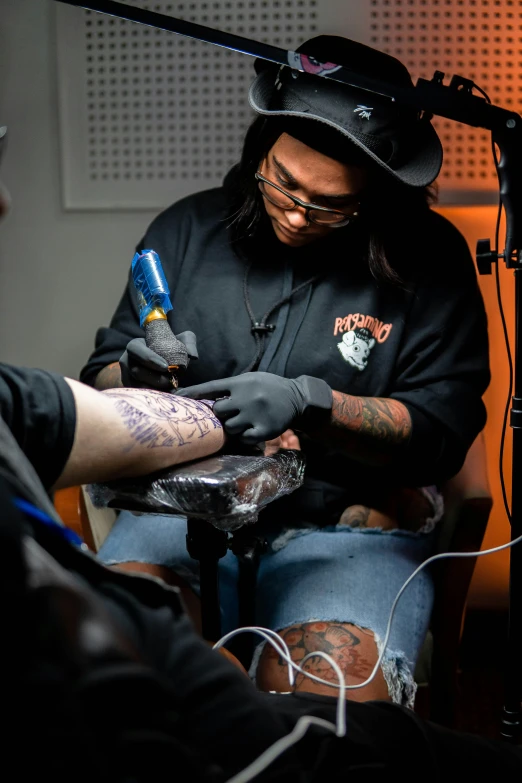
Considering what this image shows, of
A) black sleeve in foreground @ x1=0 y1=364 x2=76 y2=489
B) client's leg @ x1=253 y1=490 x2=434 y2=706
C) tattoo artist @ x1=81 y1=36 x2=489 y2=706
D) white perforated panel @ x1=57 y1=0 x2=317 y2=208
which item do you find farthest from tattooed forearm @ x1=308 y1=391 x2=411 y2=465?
white perforated panel @ x1=57 y1=0 x2=317 y2=208

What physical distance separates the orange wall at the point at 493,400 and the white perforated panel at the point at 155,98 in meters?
0.59

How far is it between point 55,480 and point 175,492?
0.47ft

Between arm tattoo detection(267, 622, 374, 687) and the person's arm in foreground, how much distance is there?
34cm

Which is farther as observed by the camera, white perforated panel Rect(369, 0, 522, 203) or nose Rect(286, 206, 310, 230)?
white perforated panel Rect(369, 0, 522, 203)

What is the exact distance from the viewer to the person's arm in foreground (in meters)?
0.99

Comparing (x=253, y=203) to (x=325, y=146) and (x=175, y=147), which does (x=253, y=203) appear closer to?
(x=325, y=146)

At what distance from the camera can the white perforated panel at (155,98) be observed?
77.2 inches

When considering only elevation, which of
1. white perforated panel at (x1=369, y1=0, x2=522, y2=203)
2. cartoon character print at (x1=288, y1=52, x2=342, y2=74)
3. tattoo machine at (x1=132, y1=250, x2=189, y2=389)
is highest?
white perforated panel at (x1=369, y1=0, x2=522, y2=203)

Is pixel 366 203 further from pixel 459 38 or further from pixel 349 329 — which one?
pixel 459 38

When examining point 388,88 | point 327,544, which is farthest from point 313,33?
point 327,544

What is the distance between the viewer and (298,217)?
1.43 metres

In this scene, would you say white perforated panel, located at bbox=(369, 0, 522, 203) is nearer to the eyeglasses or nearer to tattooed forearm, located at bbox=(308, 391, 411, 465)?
the eyeglasses

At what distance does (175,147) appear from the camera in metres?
2.05

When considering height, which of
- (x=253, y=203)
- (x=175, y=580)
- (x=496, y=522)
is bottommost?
(x=496, y=522)
